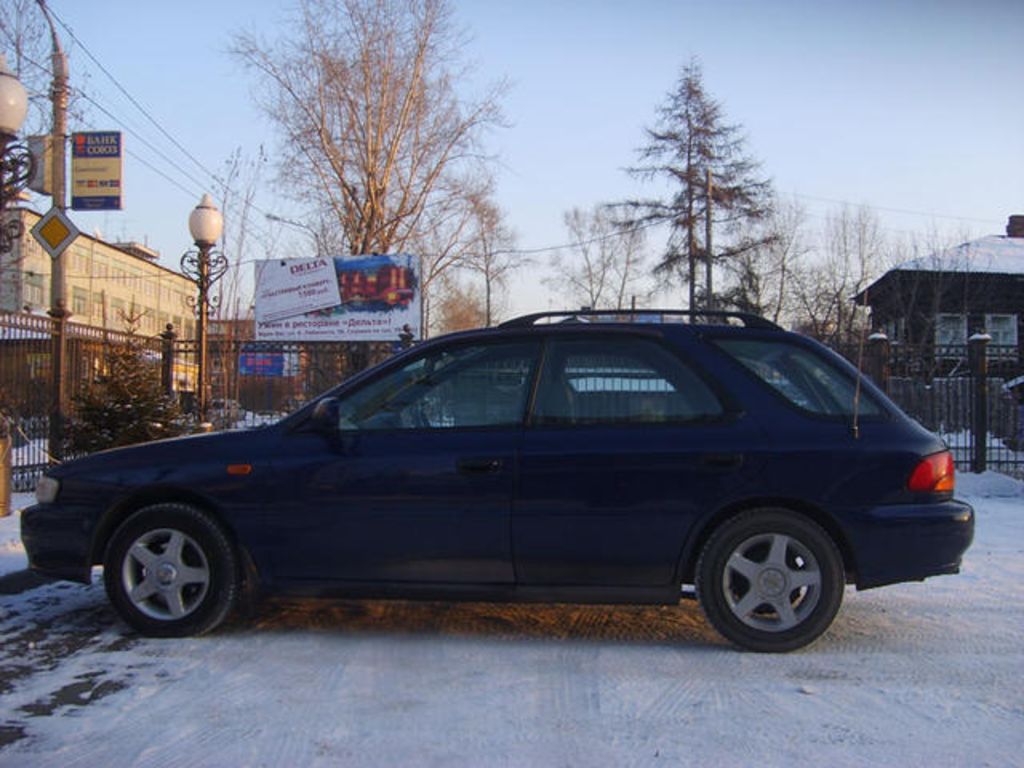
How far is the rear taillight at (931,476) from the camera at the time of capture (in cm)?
421

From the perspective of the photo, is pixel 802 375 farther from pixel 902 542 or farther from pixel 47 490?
pixel 47 490

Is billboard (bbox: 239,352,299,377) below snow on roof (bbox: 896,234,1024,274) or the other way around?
below

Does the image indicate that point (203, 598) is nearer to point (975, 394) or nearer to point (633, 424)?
point (633, 424)

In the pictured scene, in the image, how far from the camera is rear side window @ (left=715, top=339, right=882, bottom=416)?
4.41 m

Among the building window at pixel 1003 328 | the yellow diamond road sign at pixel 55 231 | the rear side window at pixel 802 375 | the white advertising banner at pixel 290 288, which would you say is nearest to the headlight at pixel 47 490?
the rear side window at pixel 802 375

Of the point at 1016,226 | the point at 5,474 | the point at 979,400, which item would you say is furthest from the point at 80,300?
the point at 979,400

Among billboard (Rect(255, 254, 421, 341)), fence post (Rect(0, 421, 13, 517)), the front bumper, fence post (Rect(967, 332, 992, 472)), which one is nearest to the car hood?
the front bumper

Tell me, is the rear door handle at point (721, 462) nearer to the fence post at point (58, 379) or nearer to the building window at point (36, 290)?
the fence post at point (58, 379)

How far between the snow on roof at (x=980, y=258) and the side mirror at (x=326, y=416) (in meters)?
28.4

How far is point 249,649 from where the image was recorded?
14.2 ft

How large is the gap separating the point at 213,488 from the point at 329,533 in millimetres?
670

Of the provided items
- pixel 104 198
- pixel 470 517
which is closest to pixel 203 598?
pixel 470 517

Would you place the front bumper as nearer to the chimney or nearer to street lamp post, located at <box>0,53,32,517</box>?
street lamp post, located at <box>0,53,32,517</box>

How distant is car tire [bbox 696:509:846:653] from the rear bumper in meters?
0.14
